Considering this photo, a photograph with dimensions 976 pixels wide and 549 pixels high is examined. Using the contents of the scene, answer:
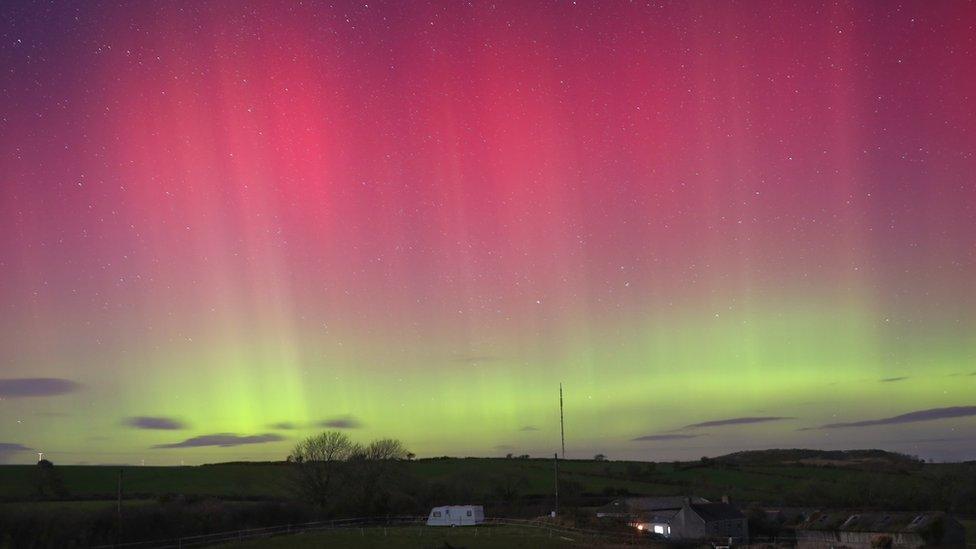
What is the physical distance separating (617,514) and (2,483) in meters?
71.0

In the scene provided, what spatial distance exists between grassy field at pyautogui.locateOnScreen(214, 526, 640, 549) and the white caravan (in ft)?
17.7

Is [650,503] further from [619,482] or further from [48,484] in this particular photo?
[48,484]

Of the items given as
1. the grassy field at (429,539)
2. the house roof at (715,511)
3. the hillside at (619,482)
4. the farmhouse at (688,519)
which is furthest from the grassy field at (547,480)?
the grassy field at (429,539)

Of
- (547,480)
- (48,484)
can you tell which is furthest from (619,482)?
(48,484)

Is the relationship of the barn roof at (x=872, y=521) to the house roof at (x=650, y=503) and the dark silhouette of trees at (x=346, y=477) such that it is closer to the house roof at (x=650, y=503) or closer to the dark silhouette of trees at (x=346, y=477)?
the house roof at (x=650, y=503)

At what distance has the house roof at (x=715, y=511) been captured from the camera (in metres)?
85.0

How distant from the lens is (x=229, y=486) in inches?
4328

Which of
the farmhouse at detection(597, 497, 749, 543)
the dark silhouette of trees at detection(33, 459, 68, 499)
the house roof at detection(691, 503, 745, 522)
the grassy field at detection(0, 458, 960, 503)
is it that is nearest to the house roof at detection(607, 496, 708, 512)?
the farmhouse at detection(597, 497, 749, 543)

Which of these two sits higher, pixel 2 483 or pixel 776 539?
pixel 2 483

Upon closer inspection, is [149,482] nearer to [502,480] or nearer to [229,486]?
[229,486]

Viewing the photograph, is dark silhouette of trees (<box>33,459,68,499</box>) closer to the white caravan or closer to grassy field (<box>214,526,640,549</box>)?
grassy field (<box>214,526,640,549</box>)

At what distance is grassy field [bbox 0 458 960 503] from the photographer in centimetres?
10175

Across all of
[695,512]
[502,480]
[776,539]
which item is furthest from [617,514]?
[502,480]

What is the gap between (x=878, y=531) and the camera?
271 ft
